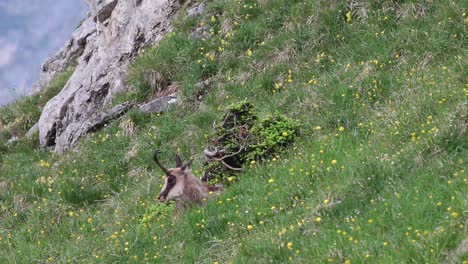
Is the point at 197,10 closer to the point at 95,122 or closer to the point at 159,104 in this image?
the point at 159,104

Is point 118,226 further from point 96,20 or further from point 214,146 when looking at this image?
point 96,20

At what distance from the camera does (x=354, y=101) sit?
41.5ft

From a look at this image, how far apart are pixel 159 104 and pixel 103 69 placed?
368 centimetres

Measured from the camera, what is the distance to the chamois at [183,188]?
11.3 meters

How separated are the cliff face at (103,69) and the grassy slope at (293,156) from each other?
0.83m

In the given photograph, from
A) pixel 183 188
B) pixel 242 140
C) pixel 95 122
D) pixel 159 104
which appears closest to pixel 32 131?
pixel 95 122

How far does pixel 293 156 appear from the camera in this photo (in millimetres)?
11453

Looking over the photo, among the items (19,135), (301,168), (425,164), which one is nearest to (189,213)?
(301,168)

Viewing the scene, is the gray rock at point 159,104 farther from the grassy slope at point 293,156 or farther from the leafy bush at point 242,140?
the leafy bush at point 242,140

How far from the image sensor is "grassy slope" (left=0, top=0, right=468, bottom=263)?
8391 mm

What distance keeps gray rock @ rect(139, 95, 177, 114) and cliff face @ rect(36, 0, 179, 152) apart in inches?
43.0

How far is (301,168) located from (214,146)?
2.44 meters

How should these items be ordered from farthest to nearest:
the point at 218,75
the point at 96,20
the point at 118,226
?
the point at 96,20, the point at 218,75, the point at 118,226

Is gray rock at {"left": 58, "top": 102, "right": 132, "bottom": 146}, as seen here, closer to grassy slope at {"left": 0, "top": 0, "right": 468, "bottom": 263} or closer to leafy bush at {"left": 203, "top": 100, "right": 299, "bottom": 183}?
grassy slope at {"left": 0, "top": 0, "right": 468, "bottom": 263}
